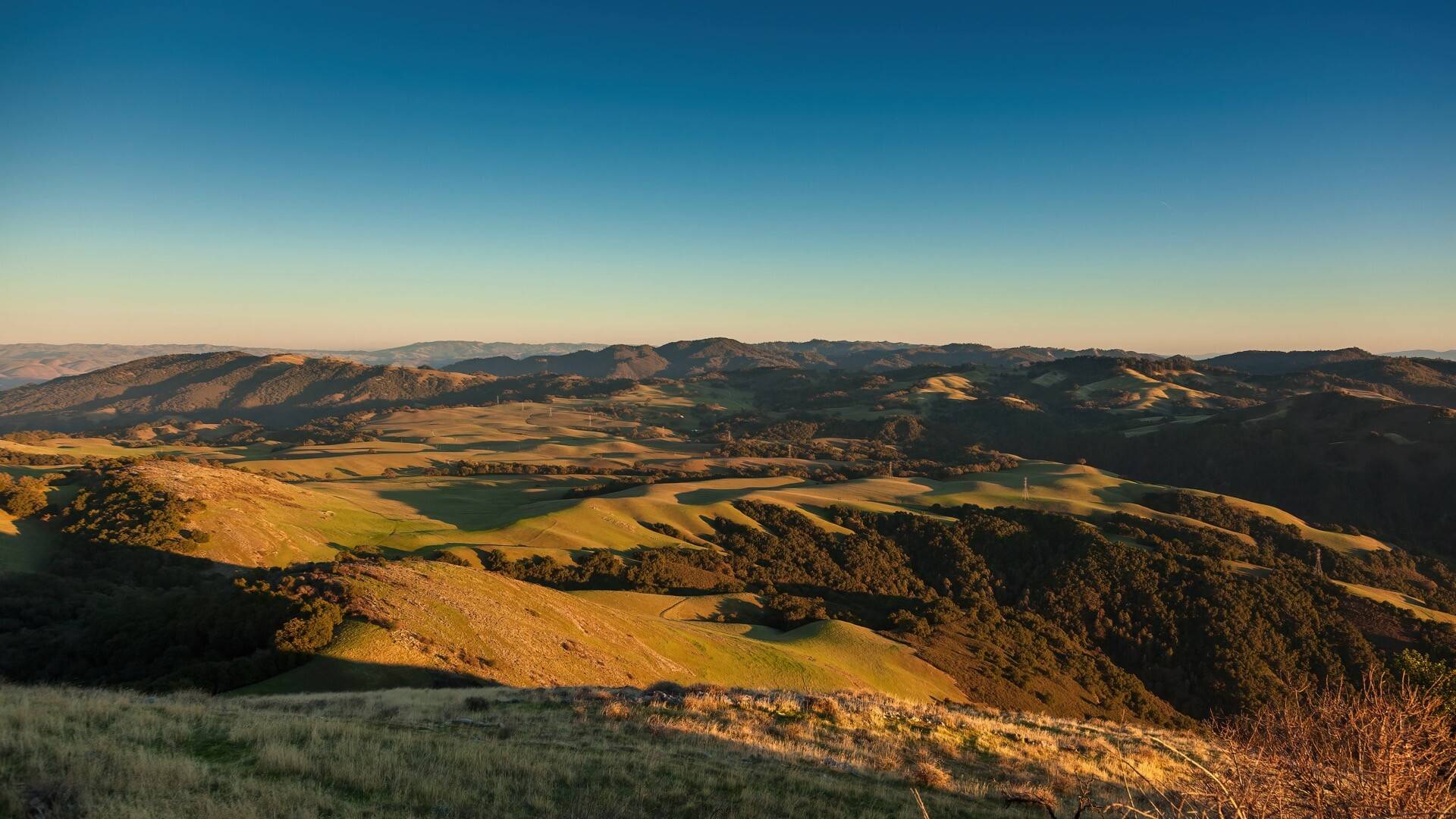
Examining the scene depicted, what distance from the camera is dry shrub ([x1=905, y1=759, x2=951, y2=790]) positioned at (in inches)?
592

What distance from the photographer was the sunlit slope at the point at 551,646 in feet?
90.2

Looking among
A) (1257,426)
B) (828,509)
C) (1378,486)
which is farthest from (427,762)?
(1257,426)

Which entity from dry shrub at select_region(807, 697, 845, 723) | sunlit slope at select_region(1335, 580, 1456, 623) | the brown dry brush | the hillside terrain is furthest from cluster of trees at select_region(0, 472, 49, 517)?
sunlit slope at select_region(1335, 580, 1456, 623)

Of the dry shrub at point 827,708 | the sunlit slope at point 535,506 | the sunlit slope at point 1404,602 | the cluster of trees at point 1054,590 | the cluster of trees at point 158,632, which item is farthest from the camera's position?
the sunlit slope at point 1404,602

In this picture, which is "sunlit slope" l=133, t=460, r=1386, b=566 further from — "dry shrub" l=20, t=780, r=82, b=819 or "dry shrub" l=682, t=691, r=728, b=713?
"dry shrub" l=20, t=780, r=82, b=819

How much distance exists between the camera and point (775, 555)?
84562 millimetres

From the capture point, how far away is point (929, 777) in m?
15.3

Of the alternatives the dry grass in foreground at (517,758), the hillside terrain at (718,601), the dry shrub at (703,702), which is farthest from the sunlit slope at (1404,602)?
the dry shrub at (703,702)

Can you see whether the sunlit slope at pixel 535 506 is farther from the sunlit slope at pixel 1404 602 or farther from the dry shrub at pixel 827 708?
the dry shrub at pixel 827 708

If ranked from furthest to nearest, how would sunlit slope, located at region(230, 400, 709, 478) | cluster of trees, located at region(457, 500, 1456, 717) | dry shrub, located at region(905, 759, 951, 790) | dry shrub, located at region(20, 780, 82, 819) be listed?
sunlit slope, located at region(230, 400, 709, 478)
cluster of trees, located at region(457, 500, 1456, 717)
dry shrub, located at region(905, 759, 951, 790)
dry shrub, located at region(20, 780, 82, 819)

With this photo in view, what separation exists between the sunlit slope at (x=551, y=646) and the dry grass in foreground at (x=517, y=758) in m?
5.74

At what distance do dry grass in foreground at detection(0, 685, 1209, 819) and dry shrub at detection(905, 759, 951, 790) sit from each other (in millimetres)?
53

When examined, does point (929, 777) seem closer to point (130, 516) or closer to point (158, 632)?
point (158, 632)

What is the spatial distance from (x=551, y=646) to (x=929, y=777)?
75.4ft
